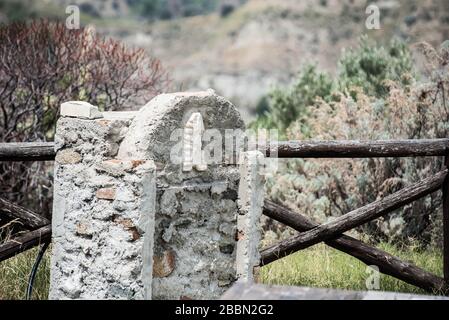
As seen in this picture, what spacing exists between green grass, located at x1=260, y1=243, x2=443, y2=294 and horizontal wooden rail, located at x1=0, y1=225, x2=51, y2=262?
1.61 metres

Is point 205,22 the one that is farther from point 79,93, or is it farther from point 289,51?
point 79,93

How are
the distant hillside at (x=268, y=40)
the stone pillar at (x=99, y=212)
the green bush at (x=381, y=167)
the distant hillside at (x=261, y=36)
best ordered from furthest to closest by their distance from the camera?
the distant hillside at (x=268, y=40)
the distant hillside at (x=261, y=36)
the green bush at (x=381, y=167)
the stone pillar at (x=99, y=212)

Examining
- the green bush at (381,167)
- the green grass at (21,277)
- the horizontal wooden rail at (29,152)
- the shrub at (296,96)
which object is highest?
the shrub at (296,96)

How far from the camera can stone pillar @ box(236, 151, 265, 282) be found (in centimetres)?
553

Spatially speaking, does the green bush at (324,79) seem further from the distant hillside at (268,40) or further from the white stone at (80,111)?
the distant hillside at (268,40)

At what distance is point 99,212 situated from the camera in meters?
4.91

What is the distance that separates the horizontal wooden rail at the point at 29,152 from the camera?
572 centimetres

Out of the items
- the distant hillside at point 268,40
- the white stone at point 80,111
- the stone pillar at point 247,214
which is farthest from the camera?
the distant hillside at point 268,40

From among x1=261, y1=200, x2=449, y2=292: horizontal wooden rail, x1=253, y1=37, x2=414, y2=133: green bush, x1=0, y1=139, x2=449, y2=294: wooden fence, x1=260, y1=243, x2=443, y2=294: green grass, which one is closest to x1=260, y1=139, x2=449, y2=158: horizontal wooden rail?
x1=0, y1=139, x2=449, y2=294: wooden fence

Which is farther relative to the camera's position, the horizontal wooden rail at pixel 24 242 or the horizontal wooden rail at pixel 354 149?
the horizontal wooden rail at pixel 354 149

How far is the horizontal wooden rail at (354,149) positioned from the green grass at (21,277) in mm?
1729

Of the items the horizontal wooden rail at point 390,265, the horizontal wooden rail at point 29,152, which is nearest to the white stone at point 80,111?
the horizontal wooden rail at point 29,152
